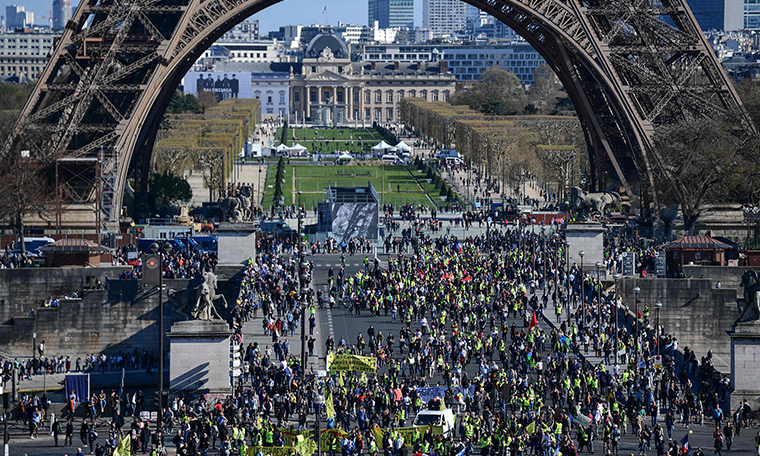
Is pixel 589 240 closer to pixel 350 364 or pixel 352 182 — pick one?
pixel 350 364

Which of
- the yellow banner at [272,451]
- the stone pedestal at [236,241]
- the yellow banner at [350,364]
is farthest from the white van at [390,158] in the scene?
the yellow banner at [272,451]

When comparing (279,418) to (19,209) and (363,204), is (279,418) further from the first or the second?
(363,204)

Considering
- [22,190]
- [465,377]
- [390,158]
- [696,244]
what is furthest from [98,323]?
[390,158]

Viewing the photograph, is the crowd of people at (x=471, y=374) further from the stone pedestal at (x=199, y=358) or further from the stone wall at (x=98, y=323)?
the stone wall at (x=98, y=323)

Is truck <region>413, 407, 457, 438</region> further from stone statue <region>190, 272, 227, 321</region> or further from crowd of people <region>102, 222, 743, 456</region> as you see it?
stone statue <region>190, 272, 227, 321</region>


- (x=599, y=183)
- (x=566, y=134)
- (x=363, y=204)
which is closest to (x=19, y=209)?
(x=363, y=204)
